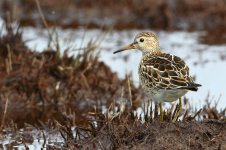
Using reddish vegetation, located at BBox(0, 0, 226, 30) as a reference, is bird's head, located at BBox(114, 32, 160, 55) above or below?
below

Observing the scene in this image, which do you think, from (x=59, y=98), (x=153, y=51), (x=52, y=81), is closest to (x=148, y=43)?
(x=153, y=51)

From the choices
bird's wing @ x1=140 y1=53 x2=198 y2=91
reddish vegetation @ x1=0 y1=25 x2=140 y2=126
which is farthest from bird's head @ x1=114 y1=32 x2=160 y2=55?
reddish vegetation @ x1=0 y1=25 x2=140 y2=126

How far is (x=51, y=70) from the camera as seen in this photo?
1020cm

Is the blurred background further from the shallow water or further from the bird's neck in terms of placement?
the bird's neck

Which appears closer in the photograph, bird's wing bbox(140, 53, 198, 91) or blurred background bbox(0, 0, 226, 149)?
bird's wing bbox(140, 53, 198, 91)

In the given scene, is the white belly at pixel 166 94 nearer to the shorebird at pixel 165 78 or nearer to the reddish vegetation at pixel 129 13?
the shorebird at pixel 165 78

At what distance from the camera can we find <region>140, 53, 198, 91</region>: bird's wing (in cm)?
686

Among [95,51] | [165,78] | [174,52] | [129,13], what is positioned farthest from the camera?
[129,13]

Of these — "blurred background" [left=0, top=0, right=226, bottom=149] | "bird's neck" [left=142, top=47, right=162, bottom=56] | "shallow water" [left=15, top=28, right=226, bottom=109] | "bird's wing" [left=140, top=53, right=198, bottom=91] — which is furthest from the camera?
"shallow water" [left=15, top=28, right=226, bottom=109]

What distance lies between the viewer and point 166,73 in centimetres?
700

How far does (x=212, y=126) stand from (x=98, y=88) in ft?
11.2

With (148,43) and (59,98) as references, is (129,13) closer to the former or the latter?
(59,98)

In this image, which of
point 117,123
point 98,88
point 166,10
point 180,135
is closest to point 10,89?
point 98,88

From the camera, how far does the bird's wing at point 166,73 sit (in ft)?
22.5
